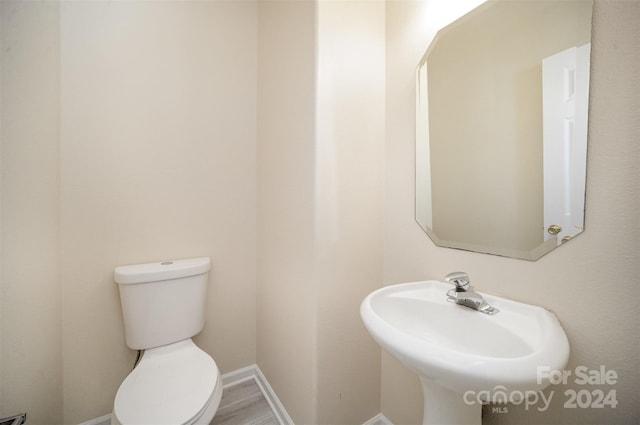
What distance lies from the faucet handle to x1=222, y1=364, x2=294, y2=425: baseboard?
3.42ft

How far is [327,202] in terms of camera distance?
1.06 metres

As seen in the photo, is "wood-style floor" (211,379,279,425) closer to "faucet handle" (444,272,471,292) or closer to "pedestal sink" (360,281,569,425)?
"pedestal sink" (360,281,569,425)

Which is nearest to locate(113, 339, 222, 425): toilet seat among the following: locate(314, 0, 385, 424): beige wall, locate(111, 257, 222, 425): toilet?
locate(111, 257, 222, 425): toilet

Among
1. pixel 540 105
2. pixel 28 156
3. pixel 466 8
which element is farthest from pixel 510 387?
pixel 28 156

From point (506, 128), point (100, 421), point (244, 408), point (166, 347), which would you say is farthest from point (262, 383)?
point (506, 128)

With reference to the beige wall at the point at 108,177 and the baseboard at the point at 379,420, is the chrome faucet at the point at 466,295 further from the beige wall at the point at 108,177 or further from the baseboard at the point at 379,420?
the beige wall at the point at 108,177

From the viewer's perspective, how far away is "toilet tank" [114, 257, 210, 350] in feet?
3.77

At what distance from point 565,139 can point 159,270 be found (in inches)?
63.8

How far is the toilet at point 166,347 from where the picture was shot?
831 mm

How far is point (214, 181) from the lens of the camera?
4.86ft

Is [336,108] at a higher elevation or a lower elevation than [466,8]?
lower

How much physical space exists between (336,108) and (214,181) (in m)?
0.86

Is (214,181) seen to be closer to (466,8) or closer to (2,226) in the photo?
(2,226)

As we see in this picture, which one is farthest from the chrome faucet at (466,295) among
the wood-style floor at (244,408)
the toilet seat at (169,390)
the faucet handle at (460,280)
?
the wood-style floor at (244,408)
